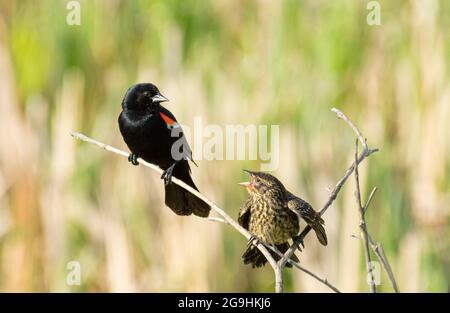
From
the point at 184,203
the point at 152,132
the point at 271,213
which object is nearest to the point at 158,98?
the point at 152,132

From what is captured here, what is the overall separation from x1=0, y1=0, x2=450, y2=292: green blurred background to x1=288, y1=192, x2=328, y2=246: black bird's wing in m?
2.18

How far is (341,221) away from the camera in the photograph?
5.28 metres

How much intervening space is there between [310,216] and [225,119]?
2496mm

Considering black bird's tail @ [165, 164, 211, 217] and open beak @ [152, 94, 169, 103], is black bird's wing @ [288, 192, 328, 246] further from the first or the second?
open beak @ [152, 94, 169, 103]

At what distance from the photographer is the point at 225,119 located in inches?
202

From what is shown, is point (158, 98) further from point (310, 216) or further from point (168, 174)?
point (310, 216)

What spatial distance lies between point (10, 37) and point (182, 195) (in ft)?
8.19

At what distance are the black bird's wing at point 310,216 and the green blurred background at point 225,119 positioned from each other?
2184mm

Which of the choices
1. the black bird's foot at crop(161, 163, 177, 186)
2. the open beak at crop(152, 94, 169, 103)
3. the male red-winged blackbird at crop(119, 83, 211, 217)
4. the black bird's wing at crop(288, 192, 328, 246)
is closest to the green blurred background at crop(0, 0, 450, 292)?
the male red-winged blackbird at crop(119, 83, 211, 217)

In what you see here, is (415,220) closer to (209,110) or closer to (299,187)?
(299,187)

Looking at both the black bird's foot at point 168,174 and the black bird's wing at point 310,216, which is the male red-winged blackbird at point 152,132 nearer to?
the black bird's foot at point 168,174

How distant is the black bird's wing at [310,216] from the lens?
2608 millimetres
